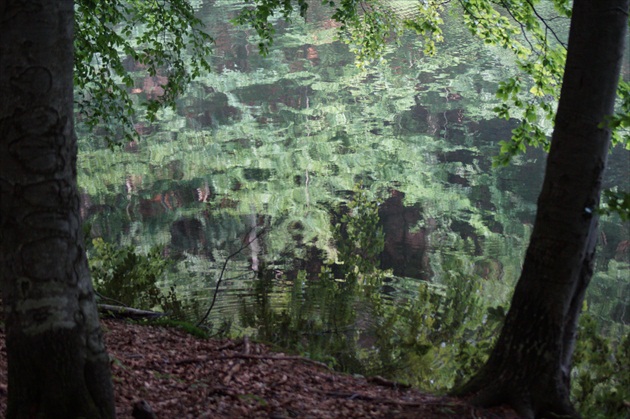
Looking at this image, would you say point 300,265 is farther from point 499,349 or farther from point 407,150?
point 407,150

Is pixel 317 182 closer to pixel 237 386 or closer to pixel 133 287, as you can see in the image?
pixel 133 287

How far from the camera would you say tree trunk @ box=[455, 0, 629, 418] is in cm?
352

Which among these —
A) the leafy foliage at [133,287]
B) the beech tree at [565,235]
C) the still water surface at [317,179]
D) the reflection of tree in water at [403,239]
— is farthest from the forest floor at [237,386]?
the reflection of tree in water at [403,239]

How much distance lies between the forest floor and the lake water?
172 centimetres

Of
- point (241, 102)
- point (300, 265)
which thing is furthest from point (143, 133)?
point (300, 265)

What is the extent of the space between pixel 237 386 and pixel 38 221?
2.13 metres

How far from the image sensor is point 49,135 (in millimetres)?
2734

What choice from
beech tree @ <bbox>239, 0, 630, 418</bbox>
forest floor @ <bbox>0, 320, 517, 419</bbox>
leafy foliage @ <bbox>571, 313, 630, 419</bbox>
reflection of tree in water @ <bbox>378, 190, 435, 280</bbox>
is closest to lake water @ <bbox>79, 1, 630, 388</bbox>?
reflection of tree in water @ <bbox>378, 190, 435, 280</bbox>

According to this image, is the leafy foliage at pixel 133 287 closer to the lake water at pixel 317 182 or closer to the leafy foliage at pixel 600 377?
the lake water at pixel 317 182

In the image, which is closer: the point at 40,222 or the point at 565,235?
the point at 40,222

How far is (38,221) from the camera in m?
2.71

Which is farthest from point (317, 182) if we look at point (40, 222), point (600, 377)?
point (40, 222)

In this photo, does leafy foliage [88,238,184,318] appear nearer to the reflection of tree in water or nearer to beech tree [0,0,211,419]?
the reflection of tree in water

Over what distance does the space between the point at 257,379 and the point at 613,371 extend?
2.96m
